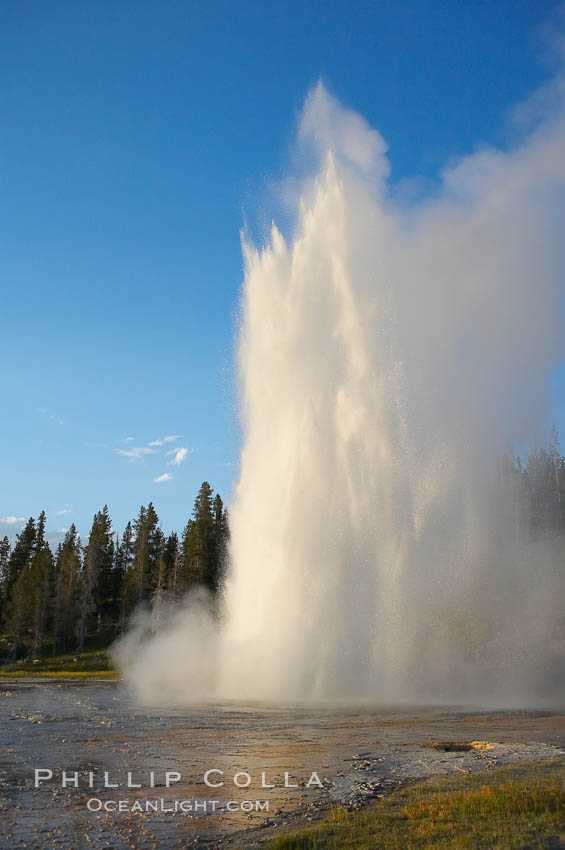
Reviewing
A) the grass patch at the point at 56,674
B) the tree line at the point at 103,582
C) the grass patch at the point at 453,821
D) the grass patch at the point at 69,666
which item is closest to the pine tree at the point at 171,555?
the tree line at the point at 103,582

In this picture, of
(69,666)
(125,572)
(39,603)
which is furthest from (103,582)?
(69,666)

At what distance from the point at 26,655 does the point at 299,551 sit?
53808mm

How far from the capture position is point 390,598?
37.8 metres

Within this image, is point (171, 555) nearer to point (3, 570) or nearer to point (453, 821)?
point (3, 570)

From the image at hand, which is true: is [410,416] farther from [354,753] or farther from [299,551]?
[354,753]

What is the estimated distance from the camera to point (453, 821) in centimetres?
1054

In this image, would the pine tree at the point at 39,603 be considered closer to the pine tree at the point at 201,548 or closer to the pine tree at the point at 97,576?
the pine tree at the point at 97,576

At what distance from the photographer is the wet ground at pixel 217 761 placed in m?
11.0

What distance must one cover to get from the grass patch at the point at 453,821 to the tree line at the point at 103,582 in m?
56.8

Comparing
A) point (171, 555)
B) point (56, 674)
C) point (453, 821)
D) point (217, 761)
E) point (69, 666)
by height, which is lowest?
point (56, 674)

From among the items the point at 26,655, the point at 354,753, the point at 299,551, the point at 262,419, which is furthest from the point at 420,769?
the point at 26,655

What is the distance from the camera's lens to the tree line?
78062 millimetres

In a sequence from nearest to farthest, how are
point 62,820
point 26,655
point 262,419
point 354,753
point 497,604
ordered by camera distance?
point 62,820, point 354,753, point 262,419, point 497,604, point 26,655

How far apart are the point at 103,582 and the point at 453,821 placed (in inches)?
3608
